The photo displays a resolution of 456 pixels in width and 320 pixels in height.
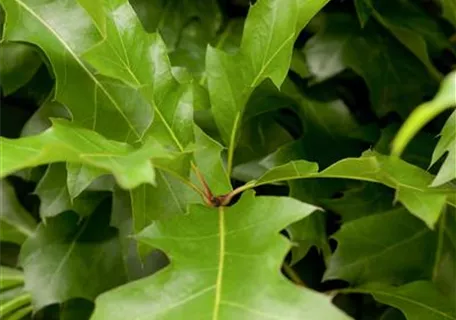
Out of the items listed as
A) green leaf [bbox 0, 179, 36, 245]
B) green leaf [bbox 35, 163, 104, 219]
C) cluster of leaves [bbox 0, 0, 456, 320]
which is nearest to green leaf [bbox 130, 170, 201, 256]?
cluster of leaves [bbox 0, 0, 456, 320]

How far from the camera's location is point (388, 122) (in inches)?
35.9

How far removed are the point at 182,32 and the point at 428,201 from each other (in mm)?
383

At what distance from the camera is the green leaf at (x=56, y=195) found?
0.79 meters

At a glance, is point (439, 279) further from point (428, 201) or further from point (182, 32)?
point (182, 32)

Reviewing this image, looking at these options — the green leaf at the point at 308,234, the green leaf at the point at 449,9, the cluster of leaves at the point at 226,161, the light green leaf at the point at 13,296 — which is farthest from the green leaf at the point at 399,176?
the light green leaf at the point at 13,296

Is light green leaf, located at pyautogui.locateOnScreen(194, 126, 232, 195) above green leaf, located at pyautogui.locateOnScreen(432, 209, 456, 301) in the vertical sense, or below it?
above

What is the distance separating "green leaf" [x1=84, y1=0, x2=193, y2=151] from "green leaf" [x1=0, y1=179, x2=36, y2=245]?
0.27 m

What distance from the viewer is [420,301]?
2.30ft

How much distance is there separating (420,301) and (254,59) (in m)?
0.25

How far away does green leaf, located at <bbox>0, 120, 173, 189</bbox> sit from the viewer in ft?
1.65

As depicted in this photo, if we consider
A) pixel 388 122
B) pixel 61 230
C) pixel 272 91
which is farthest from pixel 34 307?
pixel 388 122

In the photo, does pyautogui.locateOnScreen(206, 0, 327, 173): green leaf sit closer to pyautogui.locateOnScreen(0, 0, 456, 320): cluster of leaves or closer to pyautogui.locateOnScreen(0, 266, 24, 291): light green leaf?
pyautogui.locateOnScreen(0, 0, 456, 320): cluster of leaves

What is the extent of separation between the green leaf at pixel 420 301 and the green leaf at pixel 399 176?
0.38ft

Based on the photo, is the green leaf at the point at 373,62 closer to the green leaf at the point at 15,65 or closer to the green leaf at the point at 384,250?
the green leaf at the point at 384,250
